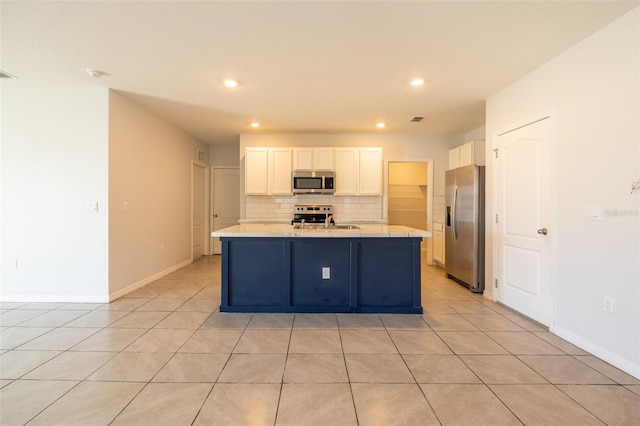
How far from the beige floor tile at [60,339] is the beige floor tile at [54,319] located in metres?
0.21

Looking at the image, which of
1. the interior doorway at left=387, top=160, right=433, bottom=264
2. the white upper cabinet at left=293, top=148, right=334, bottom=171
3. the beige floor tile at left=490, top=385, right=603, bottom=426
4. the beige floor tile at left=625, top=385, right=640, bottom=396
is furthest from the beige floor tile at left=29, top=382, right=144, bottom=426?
the interior doorway at left=387, top=160, right=433, bottom=264

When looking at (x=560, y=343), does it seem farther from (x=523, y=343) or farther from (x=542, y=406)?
(x=542, y=406)

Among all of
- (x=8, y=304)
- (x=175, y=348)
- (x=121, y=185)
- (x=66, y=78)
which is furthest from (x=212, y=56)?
(x=8, y=304)

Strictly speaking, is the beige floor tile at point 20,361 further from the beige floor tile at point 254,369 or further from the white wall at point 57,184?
the beige floor tile at point 254,369

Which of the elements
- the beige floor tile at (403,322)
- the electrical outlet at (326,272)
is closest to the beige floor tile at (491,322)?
the beige floor tile at (403,322)

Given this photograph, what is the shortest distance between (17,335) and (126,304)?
901 mm

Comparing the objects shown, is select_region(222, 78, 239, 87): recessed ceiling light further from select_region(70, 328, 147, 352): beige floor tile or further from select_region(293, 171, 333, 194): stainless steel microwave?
select_region(70, 328, 147, 352): beige floor tile

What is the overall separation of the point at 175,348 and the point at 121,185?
2332 millimetres

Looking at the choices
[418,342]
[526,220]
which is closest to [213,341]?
[418,342]

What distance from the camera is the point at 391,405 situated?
163 centimetres

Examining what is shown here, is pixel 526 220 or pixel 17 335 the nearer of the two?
pixel 17 335

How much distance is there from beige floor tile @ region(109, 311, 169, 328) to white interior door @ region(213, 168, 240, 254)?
11.9 feet

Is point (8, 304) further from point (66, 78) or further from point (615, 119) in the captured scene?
point (615, 119)

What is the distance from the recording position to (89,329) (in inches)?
104
